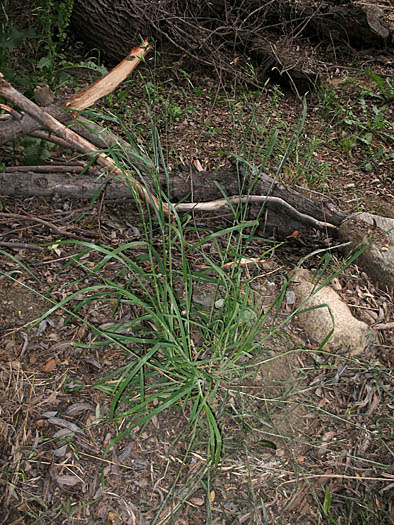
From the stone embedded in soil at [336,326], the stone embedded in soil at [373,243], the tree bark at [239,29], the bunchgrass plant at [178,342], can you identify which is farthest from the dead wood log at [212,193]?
the tree bark at [239,29]

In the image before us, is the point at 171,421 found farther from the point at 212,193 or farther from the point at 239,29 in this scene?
the point at 239,29

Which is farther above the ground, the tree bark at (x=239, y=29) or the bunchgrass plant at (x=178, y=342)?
the tree bark at (x=239, y=29)

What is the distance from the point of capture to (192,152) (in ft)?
11.0

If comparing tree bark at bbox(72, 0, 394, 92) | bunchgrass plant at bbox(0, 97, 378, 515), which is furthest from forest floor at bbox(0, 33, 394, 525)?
tree bark at bbox(72, 0, 394, 92)

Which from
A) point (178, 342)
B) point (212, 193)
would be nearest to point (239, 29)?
point (212, 193)

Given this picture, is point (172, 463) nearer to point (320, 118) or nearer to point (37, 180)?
point (37, 180)

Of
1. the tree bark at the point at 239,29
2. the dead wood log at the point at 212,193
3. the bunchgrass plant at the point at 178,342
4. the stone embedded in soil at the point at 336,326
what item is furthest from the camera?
the tree bark at the point at 239,29

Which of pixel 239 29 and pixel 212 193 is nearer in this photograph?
pixel 212 193

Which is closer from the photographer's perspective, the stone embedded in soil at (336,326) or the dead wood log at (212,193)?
the stone embedded in soil at (336,326)

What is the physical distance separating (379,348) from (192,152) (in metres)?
1.78

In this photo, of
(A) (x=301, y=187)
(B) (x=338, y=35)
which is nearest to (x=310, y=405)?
(A) (x=301, y=187)

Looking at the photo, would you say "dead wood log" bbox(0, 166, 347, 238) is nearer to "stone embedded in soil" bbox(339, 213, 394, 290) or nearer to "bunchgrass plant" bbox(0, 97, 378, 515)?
"stone embedded in soil" bbox(339, 213, 394, 290)

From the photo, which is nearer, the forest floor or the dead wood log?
the forest floor

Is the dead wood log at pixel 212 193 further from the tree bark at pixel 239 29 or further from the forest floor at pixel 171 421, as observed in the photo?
the tree bark at pixel 239 29
